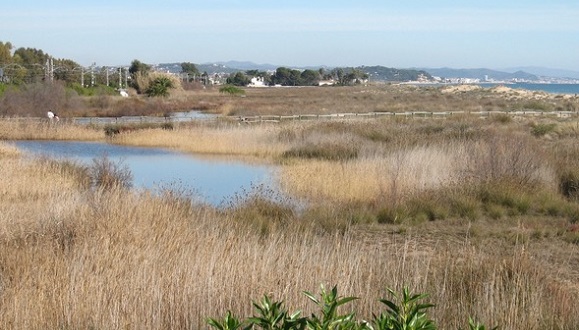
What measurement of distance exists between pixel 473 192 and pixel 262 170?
27.9 feet

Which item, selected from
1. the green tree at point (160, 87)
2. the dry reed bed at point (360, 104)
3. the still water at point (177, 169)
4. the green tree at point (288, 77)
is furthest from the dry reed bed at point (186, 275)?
the green tree at point (288, 77)

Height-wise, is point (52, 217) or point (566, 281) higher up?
point (52, 217)

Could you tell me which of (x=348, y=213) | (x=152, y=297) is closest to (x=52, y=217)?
(x=152, y=297)

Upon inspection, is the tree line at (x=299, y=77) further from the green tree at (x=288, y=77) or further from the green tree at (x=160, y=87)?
the green tree at (x=160, y=87)

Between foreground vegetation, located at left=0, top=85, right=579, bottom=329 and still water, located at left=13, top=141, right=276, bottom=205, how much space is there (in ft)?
4.16

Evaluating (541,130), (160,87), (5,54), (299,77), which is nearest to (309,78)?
(299,77)

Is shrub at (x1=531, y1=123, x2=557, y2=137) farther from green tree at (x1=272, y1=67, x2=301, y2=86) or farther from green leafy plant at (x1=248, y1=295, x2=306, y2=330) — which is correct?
green tree at (x1=272, y1=67, x2=301, y2=86)

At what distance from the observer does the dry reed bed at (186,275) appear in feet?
22.1

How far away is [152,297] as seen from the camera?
6.84m

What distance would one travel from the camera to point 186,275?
7.43 m

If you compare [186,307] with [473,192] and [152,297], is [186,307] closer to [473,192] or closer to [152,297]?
[152,297]

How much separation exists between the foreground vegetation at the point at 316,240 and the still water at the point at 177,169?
4.16 ft

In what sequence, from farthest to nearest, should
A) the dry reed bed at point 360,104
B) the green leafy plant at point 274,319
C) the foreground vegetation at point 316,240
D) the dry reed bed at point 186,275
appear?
the dry reed bed at point 360,104 < the foreground vegetation at point 316,240 < the dry reed bed at point 186,275 < the green leafy plant at point 274,319

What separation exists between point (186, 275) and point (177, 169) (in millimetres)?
17485
